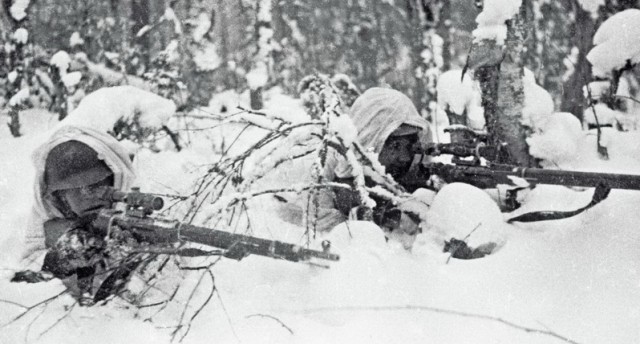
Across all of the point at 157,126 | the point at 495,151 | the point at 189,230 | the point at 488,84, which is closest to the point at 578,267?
the point at 495,151

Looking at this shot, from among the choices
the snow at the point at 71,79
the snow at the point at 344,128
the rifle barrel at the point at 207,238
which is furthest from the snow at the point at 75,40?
the snow at the point at 344,128

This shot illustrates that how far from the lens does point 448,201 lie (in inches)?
124

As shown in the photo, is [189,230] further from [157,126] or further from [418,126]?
[157,126]

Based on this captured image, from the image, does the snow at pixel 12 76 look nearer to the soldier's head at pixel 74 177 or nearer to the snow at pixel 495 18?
the soldier's head at pixel 74 177

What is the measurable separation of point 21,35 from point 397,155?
25.1ft

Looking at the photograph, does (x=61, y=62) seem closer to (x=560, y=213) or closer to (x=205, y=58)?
(x=205, y=58)

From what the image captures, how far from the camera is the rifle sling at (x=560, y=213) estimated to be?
9.03 feet

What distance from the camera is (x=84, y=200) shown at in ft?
10.9

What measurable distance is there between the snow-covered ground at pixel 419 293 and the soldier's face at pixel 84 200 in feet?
1.76

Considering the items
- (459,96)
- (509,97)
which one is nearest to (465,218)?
(509,97)

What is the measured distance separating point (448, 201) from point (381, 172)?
458 millimetres

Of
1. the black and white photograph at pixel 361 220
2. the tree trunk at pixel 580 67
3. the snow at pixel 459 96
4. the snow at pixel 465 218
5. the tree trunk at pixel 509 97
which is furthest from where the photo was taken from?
the tree trunk at pixel 580 67

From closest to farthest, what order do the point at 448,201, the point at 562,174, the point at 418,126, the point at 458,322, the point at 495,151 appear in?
the point at 458,322 → the point at 562,174 → the point at 448,201 → the point at 495,151 → the point at 418,126

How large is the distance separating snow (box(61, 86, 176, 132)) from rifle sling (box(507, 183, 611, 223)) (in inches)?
151
